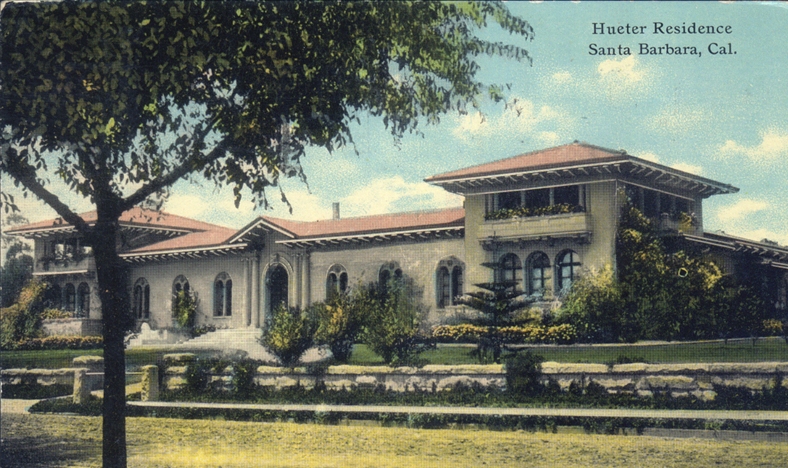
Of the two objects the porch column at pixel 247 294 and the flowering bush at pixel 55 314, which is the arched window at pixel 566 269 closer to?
the porch column at pixel 247 294

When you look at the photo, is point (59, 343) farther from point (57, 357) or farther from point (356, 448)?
point (356, 448)

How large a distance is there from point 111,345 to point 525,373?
23.0ft

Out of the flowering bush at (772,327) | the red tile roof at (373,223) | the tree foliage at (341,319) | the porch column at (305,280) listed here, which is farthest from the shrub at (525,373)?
the porch column at (305,280)

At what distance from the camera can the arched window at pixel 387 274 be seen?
16859 millimetres

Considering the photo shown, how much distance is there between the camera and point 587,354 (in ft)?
48.5

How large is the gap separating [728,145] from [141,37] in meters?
8.35

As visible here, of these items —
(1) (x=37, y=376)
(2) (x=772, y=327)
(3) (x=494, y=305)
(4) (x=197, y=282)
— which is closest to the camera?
(2) (x=772, y=327)

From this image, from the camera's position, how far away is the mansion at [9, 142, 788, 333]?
1413 cm

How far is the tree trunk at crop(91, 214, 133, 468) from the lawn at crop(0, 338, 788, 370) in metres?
4.21

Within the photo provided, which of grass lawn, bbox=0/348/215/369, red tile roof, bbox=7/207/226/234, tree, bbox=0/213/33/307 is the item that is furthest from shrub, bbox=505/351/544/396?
tree, bbox=0/213/33/307

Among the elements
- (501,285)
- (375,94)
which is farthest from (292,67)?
(501,285)

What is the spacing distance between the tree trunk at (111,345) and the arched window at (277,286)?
516cm

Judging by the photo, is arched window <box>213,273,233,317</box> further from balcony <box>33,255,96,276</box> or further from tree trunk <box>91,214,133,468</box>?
tree trunk <box>91,214,133,468</box>

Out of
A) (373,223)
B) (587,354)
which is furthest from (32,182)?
(587,354)
